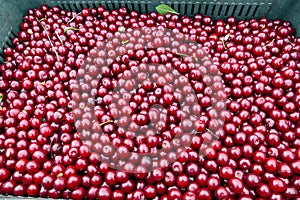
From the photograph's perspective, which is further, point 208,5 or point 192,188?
point 208,5

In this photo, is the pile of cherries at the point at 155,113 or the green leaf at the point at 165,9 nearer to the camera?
the pile of cherries at the point at 155,113

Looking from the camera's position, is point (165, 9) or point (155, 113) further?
point (165, 9)

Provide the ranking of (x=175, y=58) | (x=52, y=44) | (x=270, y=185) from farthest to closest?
(x=52, y=44)
(x=175, y=58)
(x=270, y=185)

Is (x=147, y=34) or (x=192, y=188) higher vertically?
(x=147, y=34)

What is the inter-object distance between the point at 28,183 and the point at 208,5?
1.45 metres

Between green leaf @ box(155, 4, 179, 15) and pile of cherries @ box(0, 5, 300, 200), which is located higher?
green leaf @ box(155, 4, 179, 15)

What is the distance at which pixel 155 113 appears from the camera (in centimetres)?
137

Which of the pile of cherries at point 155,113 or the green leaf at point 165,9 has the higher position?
the green leaf at point 165,9

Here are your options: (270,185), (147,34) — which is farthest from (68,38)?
(270,185)

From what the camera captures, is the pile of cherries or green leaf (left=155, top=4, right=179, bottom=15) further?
green leaf (left=155, top=4, right=179, bottom=15)

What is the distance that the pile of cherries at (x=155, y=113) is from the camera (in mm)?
1232

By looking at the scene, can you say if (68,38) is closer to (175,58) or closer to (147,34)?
(147,34)

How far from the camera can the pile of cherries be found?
1.23 meters

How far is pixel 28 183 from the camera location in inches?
50.2
